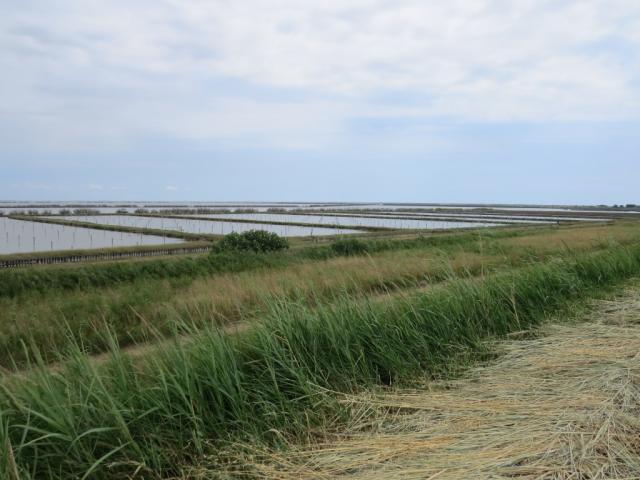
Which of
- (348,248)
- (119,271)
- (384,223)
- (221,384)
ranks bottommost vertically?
(119,271)

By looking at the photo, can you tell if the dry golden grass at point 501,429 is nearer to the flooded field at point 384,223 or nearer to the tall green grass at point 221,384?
the tall green grass at point 221,384

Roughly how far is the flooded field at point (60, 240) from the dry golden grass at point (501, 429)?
106 feet

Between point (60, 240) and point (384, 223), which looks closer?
point (60, 240)

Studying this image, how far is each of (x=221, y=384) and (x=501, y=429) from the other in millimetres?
1786

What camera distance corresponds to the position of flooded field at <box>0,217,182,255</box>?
108 ft

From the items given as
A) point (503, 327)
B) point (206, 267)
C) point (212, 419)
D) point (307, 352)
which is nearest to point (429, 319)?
point (503, 327)

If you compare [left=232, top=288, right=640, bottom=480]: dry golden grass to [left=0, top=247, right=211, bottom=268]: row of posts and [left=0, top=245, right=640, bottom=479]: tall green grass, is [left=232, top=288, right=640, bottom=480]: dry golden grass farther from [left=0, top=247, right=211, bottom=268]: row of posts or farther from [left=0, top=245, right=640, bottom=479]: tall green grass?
[left=0, top=247, right=211, bottom=268]: row of posts

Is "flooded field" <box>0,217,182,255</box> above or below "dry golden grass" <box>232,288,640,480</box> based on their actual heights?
below

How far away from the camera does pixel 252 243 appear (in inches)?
992

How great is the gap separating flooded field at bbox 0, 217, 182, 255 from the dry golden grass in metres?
32.3

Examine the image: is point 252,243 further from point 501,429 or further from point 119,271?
point 501,429

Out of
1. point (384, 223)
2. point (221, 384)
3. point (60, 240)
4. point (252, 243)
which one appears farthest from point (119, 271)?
point (384, 223)

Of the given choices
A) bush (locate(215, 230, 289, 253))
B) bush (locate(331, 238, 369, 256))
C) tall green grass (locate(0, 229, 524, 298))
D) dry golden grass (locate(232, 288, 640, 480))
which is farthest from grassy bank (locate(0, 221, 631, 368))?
bush (locate(331, 238, 369, 256))

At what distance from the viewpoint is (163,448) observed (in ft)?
9.22
